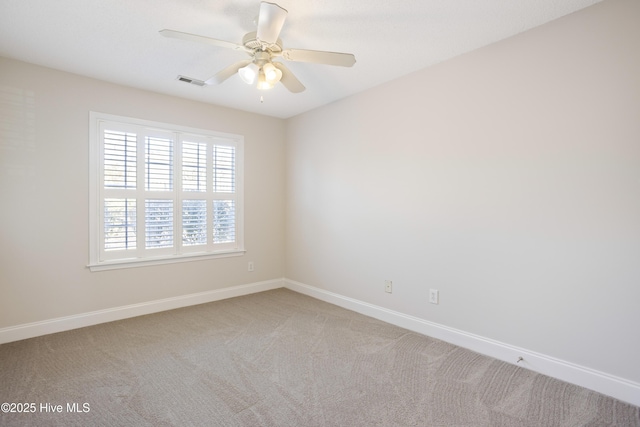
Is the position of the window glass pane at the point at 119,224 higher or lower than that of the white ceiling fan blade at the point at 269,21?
lower

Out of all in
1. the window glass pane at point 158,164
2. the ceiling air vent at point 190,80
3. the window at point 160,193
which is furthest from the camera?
the window glass pane at point 158,164

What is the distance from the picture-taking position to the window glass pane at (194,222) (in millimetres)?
3861

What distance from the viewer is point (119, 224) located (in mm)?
3395

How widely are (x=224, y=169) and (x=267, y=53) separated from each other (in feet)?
7.29

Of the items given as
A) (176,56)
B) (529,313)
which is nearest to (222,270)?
(176,56)

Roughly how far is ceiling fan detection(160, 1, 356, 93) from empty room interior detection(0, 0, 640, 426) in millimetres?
19

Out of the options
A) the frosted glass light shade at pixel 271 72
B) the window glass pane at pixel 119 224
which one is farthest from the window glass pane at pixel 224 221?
the frosted glass light shade at pixel 271 72

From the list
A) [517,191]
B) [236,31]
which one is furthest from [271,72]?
[517,191]

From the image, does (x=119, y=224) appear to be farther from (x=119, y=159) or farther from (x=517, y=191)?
(x=517, y=191)

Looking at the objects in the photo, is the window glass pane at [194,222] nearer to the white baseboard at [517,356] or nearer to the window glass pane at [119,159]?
the window glass pane at [119,159]

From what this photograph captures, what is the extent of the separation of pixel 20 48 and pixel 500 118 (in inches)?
155

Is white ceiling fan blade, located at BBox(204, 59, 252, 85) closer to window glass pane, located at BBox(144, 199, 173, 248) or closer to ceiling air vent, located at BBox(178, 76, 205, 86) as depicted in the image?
ceiling air vent, located at BBox(178, 76, 205, 86)

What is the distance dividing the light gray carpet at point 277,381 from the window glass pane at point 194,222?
3.52ft

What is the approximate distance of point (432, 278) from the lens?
3008mm
